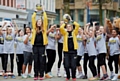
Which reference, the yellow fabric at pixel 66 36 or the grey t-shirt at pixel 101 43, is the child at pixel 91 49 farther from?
the yellow fabric at pixel 66 36

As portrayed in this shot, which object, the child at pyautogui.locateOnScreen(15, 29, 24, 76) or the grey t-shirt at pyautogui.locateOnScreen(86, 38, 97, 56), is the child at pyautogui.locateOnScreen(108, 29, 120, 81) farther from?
the child at pyautogui.locateOnScreen(15, 29, 24, 76)

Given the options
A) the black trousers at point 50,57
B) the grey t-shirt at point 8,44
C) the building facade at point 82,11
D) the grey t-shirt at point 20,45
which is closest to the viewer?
the grey t-shirt at point 8,44

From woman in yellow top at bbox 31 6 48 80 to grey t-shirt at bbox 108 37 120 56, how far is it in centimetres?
231

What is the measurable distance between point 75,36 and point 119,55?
192 centimetres

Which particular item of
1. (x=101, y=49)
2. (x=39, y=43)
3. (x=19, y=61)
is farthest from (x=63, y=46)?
(x=19, y=61)

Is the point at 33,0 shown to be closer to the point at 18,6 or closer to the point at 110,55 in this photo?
the point at 18,6

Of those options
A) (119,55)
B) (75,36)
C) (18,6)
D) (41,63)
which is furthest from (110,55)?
(18,6)

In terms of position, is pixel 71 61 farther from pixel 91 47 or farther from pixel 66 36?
pixel 91 47

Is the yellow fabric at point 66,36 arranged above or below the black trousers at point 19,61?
above

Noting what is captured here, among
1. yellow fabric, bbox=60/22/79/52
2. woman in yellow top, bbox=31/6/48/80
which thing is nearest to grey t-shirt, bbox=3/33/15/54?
woman in yellow top, bbox=31/6/48/80

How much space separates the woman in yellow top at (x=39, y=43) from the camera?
38.8 ft

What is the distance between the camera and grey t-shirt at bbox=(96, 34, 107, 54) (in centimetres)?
1206

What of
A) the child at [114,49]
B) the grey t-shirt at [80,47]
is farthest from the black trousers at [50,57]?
A: the child at [114,49]

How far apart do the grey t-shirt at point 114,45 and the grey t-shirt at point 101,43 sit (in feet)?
0.90
